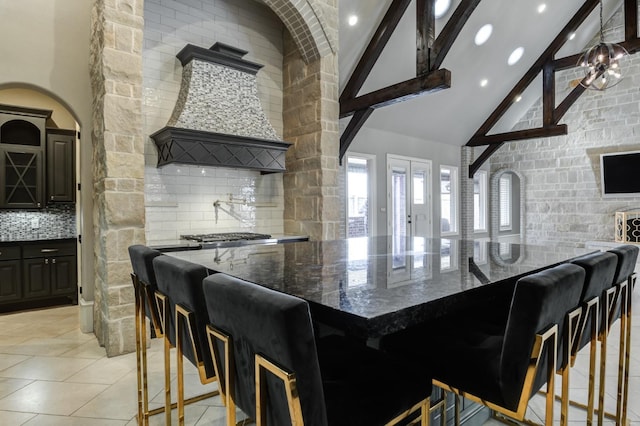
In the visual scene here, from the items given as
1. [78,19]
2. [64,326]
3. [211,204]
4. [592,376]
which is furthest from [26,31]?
[592,376]

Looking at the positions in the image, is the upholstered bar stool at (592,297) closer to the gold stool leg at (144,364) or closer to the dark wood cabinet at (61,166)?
the gold stool leg at (144,364)

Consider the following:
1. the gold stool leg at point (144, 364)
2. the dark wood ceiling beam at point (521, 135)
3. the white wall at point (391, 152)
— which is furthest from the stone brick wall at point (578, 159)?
the gold stool leg at point (144, 364)

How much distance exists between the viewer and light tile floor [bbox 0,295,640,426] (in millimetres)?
2086

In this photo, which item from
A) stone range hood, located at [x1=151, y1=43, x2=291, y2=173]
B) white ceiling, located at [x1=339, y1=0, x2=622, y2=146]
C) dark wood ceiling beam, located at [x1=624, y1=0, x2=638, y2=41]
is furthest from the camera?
dark wood ceiling beam, located at [x1=624, y1=0, x2=638, y2=41]

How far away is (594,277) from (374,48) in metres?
4.44

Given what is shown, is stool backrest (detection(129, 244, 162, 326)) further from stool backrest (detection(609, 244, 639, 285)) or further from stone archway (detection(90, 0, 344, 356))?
stool backrest (detection(609, 244, 639, 285))

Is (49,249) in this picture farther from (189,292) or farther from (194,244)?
(189,292)

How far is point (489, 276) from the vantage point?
1.27 meters

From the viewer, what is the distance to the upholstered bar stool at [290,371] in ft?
2.55

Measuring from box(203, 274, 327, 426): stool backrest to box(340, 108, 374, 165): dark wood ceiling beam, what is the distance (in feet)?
15.5

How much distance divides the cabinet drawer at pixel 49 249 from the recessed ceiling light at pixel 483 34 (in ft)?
21.2

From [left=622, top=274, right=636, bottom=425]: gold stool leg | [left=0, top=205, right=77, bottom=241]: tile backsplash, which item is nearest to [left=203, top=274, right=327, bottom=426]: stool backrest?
[left=622, top=274, right=636, bottom=425]: gold stool leg

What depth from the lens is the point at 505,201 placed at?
9.91m

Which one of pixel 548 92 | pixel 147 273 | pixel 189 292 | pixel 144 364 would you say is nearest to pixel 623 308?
pixel 189 292
